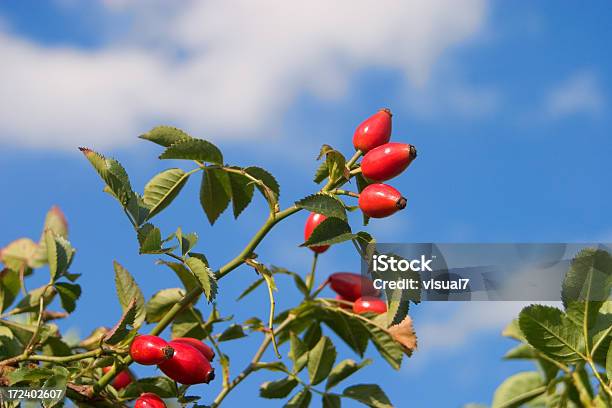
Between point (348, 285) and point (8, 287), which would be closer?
point (348, 285)

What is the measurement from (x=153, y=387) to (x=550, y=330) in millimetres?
1203

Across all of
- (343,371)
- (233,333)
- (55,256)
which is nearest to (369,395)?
(343,371)

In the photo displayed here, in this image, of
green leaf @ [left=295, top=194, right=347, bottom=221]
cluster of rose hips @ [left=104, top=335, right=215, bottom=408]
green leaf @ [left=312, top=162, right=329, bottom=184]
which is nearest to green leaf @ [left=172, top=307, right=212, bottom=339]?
cluster of rose hips @ [left=104, top=335, right=215, bottom=408]

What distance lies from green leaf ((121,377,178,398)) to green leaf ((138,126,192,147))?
0.76 m

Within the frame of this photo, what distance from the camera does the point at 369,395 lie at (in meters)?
2.70

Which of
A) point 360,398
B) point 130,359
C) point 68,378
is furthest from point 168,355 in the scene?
point 360,398

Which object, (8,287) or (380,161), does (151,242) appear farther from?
(8,287)

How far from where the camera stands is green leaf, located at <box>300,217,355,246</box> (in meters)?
2.18

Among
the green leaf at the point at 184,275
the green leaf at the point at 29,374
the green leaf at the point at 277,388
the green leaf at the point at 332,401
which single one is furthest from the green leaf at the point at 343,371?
the green leaf at the point at 29,374

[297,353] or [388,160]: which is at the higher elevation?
[388,160]

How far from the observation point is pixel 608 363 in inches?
83.4

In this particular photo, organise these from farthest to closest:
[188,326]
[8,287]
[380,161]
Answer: [8,287] → [188,326] → [380,161]

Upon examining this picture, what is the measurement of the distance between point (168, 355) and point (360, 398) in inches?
33.5

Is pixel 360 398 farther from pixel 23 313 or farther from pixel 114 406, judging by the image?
pixel 23 313
